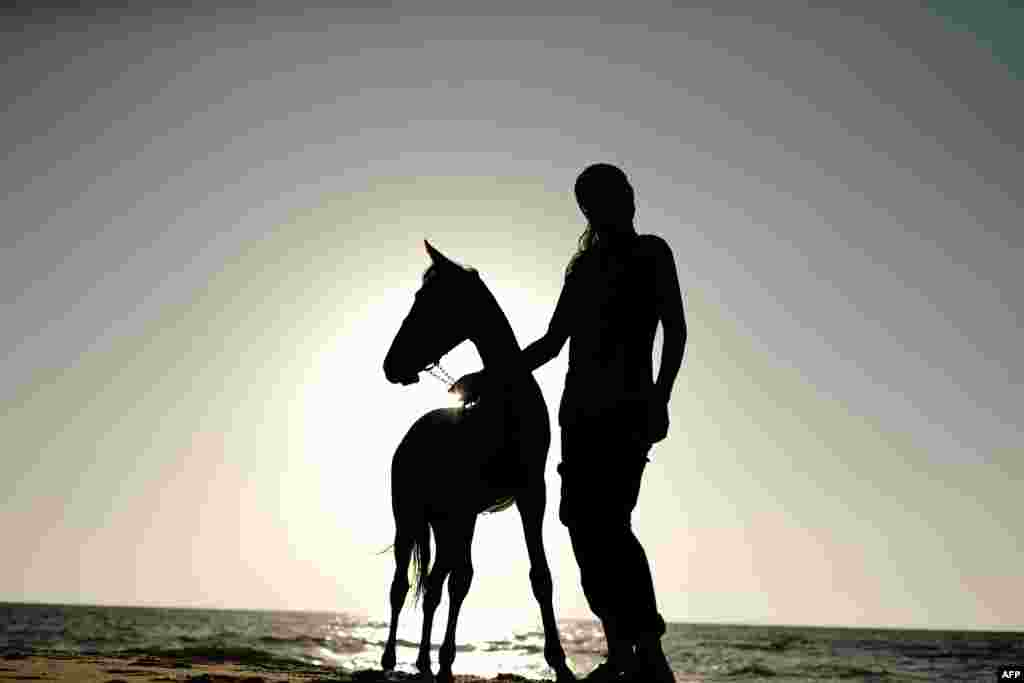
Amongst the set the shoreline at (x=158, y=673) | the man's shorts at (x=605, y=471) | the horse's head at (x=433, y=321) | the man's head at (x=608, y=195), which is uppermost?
the man's head at (x=608, y=195)

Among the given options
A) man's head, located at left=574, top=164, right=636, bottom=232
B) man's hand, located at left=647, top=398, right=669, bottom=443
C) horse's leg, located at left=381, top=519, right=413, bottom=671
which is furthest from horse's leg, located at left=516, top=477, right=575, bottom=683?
horse's leg, located at left=381, top=519, right=413, bottom=671

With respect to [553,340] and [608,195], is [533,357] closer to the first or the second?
[553,340]

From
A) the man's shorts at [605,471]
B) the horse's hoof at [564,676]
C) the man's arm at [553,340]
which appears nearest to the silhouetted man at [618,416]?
the man's shorts at [605,471]

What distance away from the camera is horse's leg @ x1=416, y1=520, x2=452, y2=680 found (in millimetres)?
8148

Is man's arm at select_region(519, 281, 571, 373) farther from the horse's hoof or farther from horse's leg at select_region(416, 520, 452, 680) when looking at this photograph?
the horse's hoof

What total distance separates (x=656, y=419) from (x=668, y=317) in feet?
2.07

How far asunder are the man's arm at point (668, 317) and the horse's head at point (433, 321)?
1.80 meters

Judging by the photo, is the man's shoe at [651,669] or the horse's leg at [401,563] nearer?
the man's shoe at [651,669]

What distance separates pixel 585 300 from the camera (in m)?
6.67

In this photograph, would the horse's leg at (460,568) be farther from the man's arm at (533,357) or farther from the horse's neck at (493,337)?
the horse's neck at (493,337)

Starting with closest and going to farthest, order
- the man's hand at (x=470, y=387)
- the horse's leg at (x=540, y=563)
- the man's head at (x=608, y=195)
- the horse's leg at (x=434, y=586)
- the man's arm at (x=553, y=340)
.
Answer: the man's head at (x=608, y=195), the man's arm at (x=553, y=340), the horse's leg at (x=540, y=563), the man's hand at (x=470, y=387), the horse's leg at (x=434, y=586)

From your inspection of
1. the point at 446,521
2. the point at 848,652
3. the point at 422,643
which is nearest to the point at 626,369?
the point at 446,521

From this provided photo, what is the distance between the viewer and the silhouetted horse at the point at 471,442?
7.56m

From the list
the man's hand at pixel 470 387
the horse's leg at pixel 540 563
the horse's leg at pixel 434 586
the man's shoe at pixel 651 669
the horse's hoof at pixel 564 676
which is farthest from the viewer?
the horse's leg at pixel 434 586
